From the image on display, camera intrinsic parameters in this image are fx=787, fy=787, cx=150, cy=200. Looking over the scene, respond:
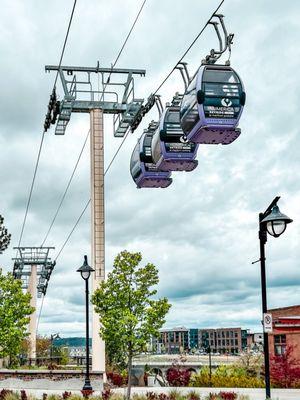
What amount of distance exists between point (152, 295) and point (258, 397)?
5.63 m

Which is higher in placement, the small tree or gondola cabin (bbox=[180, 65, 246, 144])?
gondola cabin (bbox=[180, 65, 246, 144])

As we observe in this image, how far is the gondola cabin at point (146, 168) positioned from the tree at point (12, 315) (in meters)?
20.4

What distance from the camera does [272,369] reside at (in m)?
37.6

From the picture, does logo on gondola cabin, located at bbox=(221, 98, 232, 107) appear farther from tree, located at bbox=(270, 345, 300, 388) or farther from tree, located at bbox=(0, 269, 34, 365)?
tree, located at bbox=(0, 269, 34, 365)

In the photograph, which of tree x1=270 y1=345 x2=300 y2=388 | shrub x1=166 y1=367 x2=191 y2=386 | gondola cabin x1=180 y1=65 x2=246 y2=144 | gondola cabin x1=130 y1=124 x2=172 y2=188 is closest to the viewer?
gondola cabin x1=180 y1=65 x2=246 y2=144

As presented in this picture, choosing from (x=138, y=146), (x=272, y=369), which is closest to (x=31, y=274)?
(x=272, y=369)

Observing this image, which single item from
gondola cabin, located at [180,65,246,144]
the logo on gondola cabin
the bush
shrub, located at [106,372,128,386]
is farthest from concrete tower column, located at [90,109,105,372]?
the logo on gondola cabin

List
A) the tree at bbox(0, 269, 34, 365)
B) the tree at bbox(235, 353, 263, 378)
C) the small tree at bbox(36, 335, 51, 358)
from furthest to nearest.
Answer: the small tree at bbox(36, 335, 51, 358)
the tree at bbox(0, 269, 34, 365)
the tree at bbox(235, 353, 263, 378)

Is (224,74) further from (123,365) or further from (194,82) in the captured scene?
(123,365)

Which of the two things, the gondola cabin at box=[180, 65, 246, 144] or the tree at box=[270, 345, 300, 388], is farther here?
the tree at box=[270, 345, 300, 388]

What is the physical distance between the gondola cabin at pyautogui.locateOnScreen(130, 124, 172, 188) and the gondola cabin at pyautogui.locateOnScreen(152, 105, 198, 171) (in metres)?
2.32

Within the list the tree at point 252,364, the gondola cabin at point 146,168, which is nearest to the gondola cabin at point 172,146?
the gondola cabin at point 146,168

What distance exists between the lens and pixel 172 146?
24.8 meters

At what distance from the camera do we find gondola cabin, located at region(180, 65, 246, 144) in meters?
20.3
